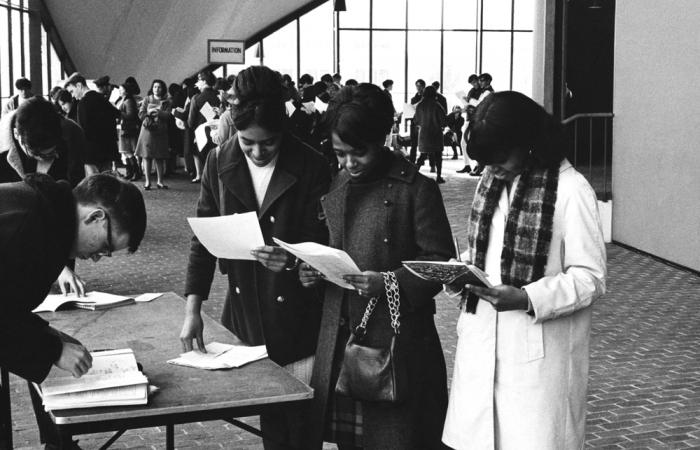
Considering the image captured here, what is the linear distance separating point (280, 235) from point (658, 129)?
7675mm

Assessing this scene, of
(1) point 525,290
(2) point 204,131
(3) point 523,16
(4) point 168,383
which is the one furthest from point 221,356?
(3) point 523,16

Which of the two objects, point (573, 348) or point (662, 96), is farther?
point (662, 96)

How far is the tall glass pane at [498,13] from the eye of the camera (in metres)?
30.9

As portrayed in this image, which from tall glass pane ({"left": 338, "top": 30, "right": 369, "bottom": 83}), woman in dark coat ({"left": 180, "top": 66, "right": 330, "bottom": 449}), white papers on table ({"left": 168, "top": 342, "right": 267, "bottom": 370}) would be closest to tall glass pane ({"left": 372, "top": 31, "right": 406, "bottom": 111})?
tall glass pane ({"left": 338, "top": 30, "right": 369, "bottom": 83})

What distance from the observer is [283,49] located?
31.8 metres

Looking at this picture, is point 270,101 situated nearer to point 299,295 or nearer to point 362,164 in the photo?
point 362,164

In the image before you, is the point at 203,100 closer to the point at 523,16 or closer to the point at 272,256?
the point at 272,256

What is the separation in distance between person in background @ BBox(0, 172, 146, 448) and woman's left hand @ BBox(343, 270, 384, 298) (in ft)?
2.25

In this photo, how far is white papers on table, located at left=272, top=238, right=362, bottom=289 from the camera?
3.06m

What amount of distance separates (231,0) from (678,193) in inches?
812

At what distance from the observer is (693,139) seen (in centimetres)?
967

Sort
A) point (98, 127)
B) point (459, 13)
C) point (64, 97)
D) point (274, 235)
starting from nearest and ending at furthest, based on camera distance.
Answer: point (274, 235), point (98, 127), point (64, 97), point (459, 13)

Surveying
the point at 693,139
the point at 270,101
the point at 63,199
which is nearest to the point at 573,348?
the point at 270,101

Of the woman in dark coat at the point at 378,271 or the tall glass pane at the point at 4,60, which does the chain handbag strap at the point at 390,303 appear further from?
the tall glass pane at the point at 4,60
